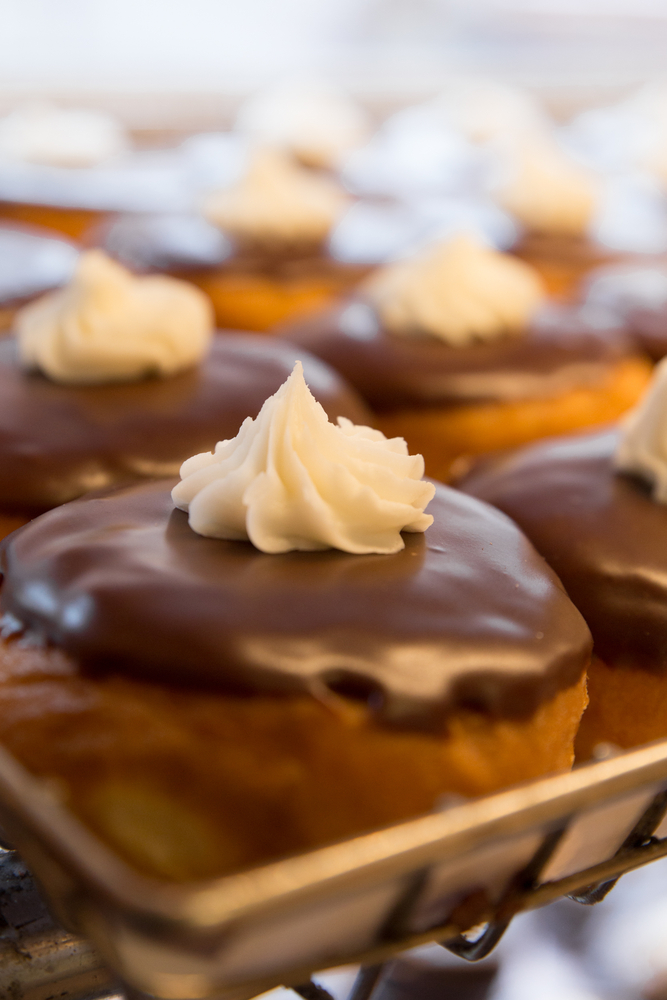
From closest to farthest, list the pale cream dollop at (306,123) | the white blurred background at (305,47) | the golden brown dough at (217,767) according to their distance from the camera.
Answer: the golden brown dough at (217,767) → the pale cream dollop at (306,123) → the white blurred background at (305,47)

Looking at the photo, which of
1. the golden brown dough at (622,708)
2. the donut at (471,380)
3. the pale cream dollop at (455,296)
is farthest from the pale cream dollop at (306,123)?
the golden brown dough at (622,708)

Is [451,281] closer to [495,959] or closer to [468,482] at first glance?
[468,482]

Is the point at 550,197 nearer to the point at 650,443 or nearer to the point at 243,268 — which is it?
the point at 243,268

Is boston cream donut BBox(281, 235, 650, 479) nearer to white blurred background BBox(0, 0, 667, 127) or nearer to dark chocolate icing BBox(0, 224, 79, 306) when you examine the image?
dark chocolate icing BBox(0, 224, 79, 306)

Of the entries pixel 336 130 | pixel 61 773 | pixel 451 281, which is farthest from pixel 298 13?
pixel 61 773

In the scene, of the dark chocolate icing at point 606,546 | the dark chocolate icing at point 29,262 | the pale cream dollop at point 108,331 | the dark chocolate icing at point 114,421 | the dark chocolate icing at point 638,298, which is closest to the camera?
the dark chocolate icing at point 606,546

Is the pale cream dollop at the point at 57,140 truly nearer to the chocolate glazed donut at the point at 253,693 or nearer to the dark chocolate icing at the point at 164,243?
the dark chocolate icing at the point at 164,243

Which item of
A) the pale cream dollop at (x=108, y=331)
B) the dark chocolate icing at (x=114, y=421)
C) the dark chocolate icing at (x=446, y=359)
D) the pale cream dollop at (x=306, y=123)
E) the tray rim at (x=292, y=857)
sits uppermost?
the tray rim at (x=292, y=857)

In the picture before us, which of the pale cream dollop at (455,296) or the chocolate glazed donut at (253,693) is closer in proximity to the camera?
the chocolate glazed donut at (253,693)
